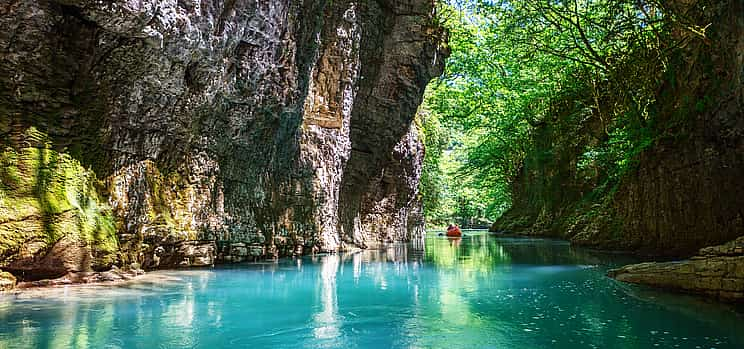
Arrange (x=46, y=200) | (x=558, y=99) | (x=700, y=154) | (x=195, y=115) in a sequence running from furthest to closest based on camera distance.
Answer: (x=558, y=99) < (x=195, y=115) < (x=700, y=154) < (x=46, y=200)

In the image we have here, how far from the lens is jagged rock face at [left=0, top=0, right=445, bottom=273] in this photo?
8.25 meters

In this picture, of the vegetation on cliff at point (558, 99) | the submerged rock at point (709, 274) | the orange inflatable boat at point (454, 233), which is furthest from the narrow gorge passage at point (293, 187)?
the orange inflatable boat at point (454, 233)

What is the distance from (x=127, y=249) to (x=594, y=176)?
19.5 m

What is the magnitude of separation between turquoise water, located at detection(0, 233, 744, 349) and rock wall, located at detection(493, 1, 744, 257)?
290cm

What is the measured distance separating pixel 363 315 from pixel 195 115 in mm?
6481

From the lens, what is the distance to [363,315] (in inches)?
257

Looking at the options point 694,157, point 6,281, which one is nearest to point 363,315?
point 6,281

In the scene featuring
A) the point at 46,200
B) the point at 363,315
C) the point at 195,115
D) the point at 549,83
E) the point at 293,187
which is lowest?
the point at 363,315

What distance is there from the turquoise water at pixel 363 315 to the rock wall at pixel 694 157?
2898 millimetres

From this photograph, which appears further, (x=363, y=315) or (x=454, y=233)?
(x=454, y=233)

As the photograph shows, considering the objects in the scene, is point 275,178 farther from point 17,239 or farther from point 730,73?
point 730,73

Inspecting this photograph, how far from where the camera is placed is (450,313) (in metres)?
6.70

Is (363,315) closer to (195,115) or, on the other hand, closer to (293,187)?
(195,115)

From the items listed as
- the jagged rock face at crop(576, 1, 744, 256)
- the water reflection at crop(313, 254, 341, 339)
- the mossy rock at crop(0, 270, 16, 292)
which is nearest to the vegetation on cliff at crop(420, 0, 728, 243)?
the jagged rock face at crop(576, 1, 744, 256)
